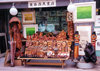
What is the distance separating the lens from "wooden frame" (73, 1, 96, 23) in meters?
6.43

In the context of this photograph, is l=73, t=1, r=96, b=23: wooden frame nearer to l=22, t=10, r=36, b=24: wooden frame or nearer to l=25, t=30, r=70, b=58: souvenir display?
l=25, t=30, r=70, b=58: souvenir display

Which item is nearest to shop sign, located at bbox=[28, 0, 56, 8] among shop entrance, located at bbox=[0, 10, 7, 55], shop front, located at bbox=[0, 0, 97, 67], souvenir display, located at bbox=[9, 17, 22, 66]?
shop front, located at bbox=[0, 0, 97, 67]

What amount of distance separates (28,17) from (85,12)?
3.63m

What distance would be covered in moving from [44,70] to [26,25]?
3.86 m

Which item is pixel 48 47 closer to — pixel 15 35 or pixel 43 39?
pixel 43 39

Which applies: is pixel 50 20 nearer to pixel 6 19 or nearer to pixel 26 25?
pixel 26 25

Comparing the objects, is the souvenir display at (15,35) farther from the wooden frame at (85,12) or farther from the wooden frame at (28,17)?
the wooden frame at (85,12)

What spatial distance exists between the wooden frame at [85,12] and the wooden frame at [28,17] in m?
2.85

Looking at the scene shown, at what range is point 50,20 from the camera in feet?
28.0

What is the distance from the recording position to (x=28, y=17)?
27.6 feet

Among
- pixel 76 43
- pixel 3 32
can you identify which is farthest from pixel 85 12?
pixel 3 32

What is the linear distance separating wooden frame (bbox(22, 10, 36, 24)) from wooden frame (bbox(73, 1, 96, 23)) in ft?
9.34

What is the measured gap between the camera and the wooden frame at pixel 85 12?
6433 millimetres

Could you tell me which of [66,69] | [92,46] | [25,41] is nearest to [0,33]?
[25,41]
